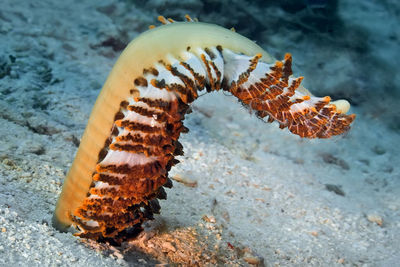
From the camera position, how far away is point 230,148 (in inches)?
177

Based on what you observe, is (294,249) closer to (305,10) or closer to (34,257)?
(34,257)

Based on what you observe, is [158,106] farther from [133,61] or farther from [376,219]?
[376,219]

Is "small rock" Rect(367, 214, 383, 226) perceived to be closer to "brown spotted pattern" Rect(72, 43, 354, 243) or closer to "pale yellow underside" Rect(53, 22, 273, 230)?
"brown spotted pattern" Rect(72, 43, 354, 243)

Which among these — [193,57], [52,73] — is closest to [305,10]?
[52,73]

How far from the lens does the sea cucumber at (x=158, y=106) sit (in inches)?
73.1

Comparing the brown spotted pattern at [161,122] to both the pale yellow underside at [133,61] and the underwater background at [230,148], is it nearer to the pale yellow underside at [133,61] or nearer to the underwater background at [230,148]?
the pale yellow underside at [133,61]

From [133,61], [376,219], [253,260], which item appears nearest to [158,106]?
[133,61]

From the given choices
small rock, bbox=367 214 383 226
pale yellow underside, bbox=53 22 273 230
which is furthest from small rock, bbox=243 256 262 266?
small rock, bbox=367 214 383 226

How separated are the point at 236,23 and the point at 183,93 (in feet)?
16.0

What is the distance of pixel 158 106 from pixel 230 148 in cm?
276

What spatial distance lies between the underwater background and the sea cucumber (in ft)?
0.96

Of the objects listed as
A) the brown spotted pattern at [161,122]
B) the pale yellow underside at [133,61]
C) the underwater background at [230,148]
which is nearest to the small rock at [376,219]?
the underwater background at [230,148]

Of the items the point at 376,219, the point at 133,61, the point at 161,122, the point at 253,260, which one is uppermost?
the point at 133,61

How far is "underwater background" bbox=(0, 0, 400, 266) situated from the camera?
8.11 feet
